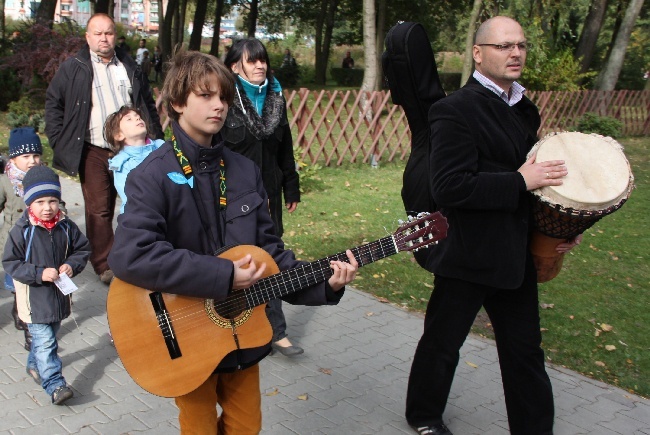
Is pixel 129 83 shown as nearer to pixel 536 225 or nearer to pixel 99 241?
pixel 99 241

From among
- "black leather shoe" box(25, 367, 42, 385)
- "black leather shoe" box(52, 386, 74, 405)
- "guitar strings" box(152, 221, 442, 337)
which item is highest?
"guitar strings" box(152, 221, 442, 337)

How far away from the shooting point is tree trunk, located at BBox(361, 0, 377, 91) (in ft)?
54.2

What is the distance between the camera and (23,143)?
191 inches

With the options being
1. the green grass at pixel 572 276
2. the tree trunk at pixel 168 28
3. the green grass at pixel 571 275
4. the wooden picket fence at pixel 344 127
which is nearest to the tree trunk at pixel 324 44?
the tree trunk at pixel 168 28

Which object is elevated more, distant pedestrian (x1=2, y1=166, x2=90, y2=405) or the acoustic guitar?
the acoustic guitar

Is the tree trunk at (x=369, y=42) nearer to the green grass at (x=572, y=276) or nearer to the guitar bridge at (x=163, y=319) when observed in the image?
the green grass at (x=572, y=276)

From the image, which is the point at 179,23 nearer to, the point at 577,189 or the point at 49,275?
the point at 49,275

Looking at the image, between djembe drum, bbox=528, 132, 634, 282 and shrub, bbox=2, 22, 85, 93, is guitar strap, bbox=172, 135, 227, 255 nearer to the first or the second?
djembe drum, bbox=528, 132, 634, 282

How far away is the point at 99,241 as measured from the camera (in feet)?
19.9

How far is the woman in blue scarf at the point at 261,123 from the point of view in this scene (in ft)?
14.5

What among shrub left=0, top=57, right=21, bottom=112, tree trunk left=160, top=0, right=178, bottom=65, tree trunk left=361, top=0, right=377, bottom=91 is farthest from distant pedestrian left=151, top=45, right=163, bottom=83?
tree trunk left=361, top=0, right=377, bottom=91

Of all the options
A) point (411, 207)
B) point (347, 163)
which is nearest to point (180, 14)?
point (347, 163)

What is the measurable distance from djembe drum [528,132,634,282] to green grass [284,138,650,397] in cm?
79

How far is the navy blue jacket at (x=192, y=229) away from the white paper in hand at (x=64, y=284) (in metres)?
1.72
